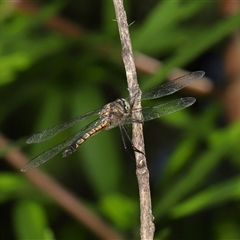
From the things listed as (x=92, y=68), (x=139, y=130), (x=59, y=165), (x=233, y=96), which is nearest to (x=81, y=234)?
(x=59, y=165)

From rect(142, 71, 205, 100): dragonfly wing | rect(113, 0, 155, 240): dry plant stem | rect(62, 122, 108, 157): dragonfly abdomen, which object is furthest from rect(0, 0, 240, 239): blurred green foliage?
rect(113, 0, 155, 240): dry plant stem

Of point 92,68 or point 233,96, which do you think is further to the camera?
point 92,68

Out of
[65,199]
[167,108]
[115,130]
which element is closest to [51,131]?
[65,199]

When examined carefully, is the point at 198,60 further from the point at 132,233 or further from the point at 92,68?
the point at 132,233

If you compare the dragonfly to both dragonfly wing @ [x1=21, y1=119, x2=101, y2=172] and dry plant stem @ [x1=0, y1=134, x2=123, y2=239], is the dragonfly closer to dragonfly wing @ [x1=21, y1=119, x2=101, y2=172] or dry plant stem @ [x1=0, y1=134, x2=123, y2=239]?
dragonfly wing @ [x1=21, y1=119, x2=101, y2=172]

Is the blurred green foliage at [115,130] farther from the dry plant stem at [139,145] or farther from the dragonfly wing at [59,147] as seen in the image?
the dry plant stem at [139,145]

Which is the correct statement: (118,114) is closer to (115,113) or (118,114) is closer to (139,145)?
(115,113)

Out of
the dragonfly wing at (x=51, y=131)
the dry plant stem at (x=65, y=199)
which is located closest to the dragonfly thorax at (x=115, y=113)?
the dragonfly wing at (x=51, y=131)
